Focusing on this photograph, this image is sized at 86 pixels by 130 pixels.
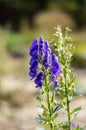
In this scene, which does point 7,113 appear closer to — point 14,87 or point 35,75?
point 14,87

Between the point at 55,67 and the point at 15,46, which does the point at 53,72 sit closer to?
the point at 55,67

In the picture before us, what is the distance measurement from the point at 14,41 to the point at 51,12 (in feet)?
15.1

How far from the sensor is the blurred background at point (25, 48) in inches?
313

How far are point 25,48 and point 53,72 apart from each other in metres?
10.4

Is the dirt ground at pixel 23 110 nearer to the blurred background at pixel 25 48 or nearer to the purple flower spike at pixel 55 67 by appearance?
the blurred background at pixel 25 48

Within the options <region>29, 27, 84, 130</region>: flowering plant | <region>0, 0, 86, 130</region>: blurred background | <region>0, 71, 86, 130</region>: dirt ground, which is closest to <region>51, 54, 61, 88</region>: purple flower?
<region>29, 27, 84, 130</region>: flowering plant

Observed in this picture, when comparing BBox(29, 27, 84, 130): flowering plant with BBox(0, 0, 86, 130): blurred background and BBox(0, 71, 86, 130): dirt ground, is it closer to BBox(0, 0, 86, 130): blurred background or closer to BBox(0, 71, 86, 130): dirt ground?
BBox(0, 0, 86, 130): blurred background

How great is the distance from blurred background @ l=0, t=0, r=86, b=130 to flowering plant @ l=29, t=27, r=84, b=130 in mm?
127

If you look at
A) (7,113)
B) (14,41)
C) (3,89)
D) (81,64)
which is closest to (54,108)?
(7,113)

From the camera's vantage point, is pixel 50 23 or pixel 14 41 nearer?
pixel 14 41

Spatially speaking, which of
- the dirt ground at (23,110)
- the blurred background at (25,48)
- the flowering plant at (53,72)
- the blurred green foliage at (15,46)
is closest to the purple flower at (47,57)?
the flowering plant at (53,72)

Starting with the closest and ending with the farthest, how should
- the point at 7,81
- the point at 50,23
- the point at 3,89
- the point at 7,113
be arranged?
the point at 7,113 < the point at 3,89 < the point at 7,81 < the point at 50,23

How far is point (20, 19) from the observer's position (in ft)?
64.3

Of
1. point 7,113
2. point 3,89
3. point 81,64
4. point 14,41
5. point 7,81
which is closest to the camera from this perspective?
point 7,113
